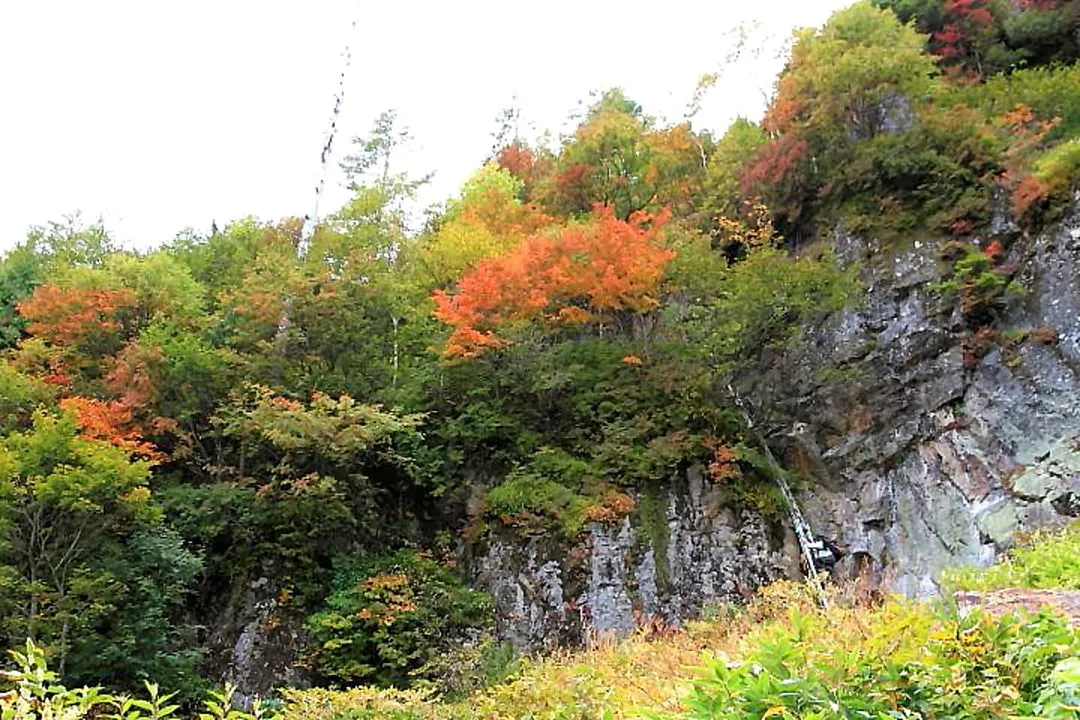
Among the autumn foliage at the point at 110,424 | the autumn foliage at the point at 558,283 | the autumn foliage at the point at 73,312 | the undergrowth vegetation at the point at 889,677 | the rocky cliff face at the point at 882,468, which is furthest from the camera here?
the autumn foliage at the point at 73,312

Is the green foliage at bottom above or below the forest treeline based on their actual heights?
below

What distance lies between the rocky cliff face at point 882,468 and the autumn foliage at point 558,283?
260cm

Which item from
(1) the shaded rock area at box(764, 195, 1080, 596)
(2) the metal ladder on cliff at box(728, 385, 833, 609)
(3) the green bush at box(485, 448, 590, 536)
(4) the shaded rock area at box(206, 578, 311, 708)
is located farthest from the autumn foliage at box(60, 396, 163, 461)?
(1) the shaded rock area at box(764, 195, 1080, 596)

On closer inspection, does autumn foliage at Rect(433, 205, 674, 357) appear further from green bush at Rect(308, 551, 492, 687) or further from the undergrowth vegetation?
the undergrowth vegetation

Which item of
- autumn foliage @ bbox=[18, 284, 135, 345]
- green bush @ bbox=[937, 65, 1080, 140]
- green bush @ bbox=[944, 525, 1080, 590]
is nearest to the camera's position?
green bush @ bbox=[944, 525, 1080, 590]

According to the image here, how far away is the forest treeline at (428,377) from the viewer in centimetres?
994

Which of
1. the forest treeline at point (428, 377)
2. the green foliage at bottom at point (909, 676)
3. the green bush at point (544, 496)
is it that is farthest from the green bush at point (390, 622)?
the green foliage at bottom at point (909, 676)

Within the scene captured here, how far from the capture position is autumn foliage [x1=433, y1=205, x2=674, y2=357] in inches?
492

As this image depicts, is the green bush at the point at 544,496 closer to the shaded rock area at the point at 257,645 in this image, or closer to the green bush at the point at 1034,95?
the shaded rock area at the point at 257,645

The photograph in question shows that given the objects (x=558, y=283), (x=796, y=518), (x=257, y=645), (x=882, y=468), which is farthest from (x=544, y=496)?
(x=882, y=468)

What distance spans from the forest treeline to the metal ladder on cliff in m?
0.24

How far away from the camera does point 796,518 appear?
11516mm

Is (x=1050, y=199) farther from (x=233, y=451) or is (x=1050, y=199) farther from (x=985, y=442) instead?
(x=233, y=451)

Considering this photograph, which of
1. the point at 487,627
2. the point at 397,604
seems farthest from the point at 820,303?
the point at 397,604
